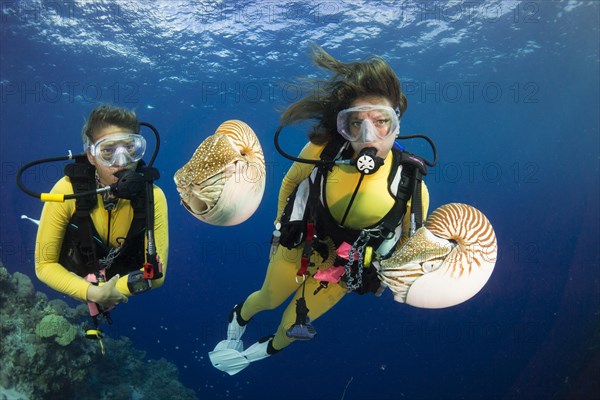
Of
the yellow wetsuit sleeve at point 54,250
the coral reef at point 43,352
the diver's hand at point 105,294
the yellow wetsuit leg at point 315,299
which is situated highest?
the yellow wetsuit sleeve at point 54,250

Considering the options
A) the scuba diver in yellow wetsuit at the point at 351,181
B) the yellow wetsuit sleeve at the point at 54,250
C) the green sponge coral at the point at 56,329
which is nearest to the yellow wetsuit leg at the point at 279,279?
the scuba diver in yellow wetsuit at the point at 351,181

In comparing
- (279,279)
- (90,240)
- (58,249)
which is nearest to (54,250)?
(58,249)

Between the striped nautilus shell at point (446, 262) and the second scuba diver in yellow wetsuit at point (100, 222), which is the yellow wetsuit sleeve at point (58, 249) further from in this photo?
the striped nautilus shell at point (446, 262)

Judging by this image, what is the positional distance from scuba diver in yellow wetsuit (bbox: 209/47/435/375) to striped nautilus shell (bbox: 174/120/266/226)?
29.7 inches

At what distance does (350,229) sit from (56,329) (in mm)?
7328

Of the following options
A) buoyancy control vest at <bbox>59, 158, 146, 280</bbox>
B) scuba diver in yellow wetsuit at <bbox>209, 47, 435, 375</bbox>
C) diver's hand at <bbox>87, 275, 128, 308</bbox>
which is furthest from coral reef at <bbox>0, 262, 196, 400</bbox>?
scuba diver in yellow wetsuit at <bbox>209, 47, 435, 375</bbox>

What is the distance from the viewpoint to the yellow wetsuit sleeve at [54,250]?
3.34 m

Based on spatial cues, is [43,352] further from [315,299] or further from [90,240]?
[315,299]

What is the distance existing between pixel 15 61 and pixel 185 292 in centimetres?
1918

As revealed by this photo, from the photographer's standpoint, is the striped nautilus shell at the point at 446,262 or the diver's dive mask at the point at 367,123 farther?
the diver's dive mask at the point at 367,123

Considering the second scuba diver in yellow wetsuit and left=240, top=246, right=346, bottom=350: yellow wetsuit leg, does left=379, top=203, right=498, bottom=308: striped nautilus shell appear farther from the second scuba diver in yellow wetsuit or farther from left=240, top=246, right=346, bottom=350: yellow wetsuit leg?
the second scuba diver in yellow wetsuit

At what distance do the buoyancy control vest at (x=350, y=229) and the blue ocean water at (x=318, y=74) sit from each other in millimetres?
6030

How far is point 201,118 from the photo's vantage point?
2583 cm

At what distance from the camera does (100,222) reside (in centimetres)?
360
